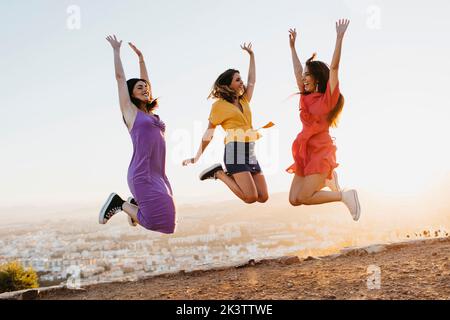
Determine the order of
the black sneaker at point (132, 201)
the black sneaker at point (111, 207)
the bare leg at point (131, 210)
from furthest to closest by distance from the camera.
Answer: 1. the black sneaker at point (132, 201)
2. the black sneaker at point (111, 207)
3. the bare leg at point (131, 210)

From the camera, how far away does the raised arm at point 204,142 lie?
6306 mm

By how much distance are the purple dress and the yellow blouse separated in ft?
2.80

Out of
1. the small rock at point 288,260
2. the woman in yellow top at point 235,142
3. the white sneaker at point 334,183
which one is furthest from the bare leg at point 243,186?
the small rock at point 288,260

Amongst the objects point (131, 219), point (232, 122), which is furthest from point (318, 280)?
point (131, 219)

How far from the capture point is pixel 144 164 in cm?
631

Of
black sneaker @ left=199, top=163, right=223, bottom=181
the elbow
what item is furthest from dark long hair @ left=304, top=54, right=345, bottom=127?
black sneaker @ left=199, top=163, right=223, bottom=181

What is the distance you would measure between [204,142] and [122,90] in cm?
131

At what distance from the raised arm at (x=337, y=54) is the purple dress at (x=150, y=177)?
2423 mm

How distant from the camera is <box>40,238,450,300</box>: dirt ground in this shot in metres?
6.56

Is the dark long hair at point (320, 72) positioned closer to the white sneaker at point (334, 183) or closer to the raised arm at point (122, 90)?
the white sneaker at point (334, 183)

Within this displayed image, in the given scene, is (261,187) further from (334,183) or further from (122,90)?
(122,90)

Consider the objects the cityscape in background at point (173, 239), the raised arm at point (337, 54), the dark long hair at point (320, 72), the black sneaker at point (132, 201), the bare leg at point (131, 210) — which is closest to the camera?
the raised arm at point (337, 54)

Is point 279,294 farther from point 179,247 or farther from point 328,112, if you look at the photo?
point 179,247
